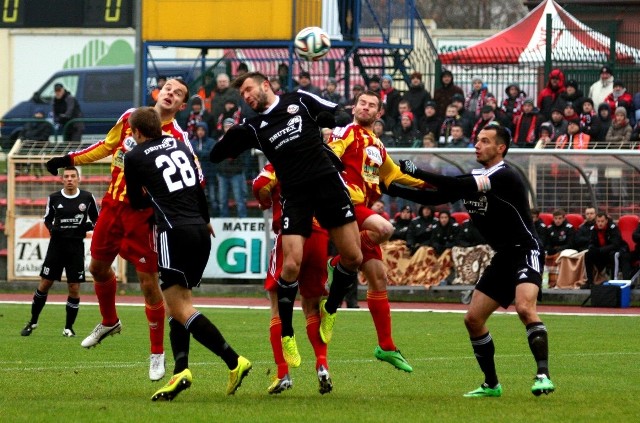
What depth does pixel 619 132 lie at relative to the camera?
24.5 meters

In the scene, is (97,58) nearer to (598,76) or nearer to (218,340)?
(598,76)

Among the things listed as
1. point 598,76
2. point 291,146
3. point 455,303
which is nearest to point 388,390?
point 291,146

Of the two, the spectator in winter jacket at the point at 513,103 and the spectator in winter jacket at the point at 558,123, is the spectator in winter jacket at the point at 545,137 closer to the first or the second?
the spectator in winter jacket at the point at 558,123

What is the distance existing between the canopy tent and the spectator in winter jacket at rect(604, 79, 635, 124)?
2648 mm

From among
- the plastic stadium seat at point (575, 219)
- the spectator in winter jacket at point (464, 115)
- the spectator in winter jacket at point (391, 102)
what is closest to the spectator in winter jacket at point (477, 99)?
the spectator in winter jacket at point (464, 115)

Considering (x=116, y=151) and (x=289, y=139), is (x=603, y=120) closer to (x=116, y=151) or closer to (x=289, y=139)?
(x=116, y=151)

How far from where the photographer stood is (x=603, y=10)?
3519 centimetres

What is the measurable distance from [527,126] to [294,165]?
15.4 m

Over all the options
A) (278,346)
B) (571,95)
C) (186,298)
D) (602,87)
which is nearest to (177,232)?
(186,298)

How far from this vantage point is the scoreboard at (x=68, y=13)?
2578 cm

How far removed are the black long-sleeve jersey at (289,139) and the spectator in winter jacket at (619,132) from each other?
14.5m

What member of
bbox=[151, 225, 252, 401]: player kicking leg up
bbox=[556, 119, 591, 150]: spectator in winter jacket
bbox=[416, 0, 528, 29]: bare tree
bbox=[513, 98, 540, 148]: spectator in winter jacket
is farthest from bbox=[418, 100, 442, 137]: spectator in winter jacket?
bbox=[416, 0, 528, 29]: bare tree

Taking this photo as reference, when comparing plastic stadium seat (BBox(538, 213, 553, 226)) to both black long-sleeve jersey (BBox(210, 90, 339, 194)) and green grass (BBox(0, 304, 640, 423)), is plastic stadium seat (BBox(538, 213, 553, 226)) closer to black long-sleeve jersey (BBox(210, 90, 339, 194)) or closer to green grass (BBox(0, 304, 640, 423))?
green grass (BBox(0, 304, 640, 423))

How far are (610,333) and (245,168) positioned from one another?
34.4 feet
